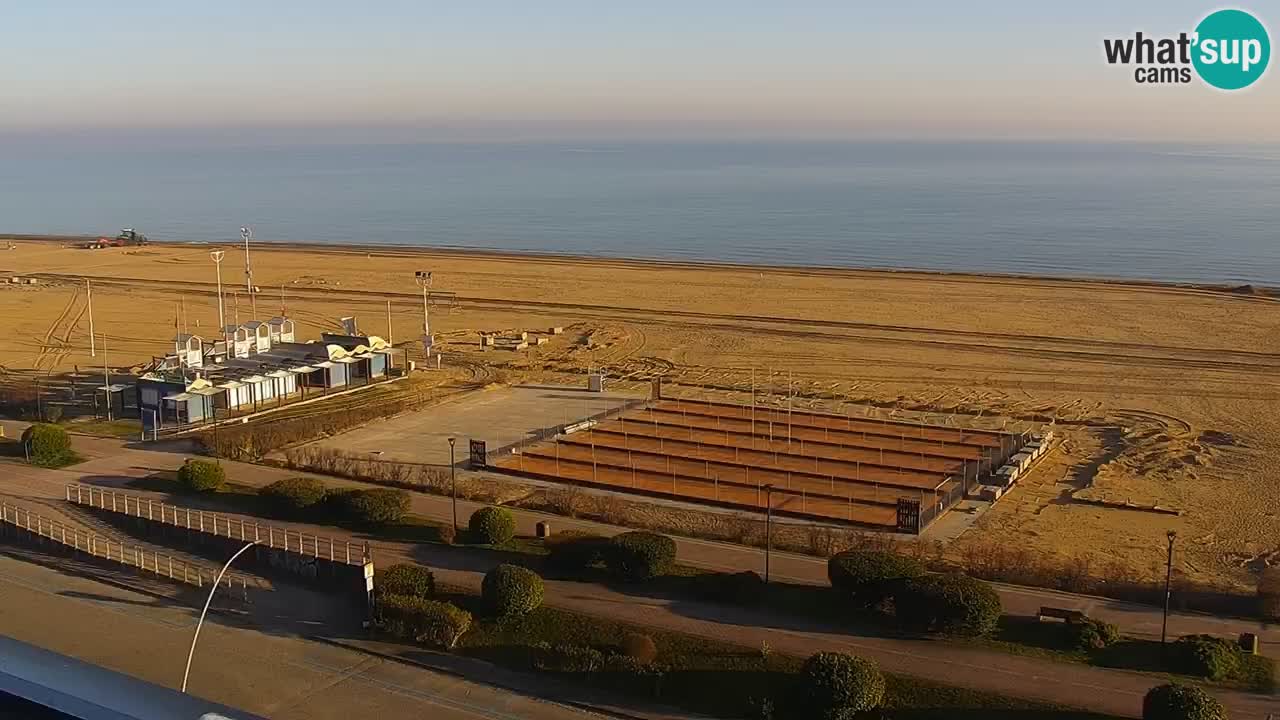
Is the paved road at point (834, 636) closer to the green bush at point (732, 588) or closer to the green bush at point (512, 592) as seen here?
the green bush at point (732, 588)

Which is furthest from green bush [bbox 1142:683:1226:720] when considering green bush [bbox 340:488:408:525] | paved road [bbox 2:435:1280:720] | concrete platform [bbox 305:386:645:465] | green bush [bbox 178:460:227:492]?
green bush [bbox 178:460:227:492]

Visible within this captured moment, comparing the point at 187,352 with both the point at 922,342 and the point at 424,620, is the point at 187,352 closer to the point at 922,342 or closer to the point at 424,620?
the point at 424,620

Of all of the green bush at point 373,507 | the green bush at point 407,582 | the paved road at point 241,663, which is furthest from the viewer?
the green bush at point 373,507

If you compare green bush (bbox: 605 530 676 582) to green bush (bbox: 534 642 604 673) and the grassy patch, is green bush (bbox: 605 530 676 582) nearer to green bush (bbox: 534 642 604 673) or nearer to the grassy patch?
the grassy patch

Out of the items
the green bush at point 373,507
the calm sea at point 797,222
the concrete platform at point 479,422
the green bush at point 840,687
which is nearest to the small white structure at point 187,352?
the concrete platform at point 479,422

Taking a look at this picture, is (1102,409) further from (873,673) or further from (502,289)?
(502,289)

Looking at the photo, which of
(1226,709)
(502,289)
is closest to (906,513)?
(1226,709)
